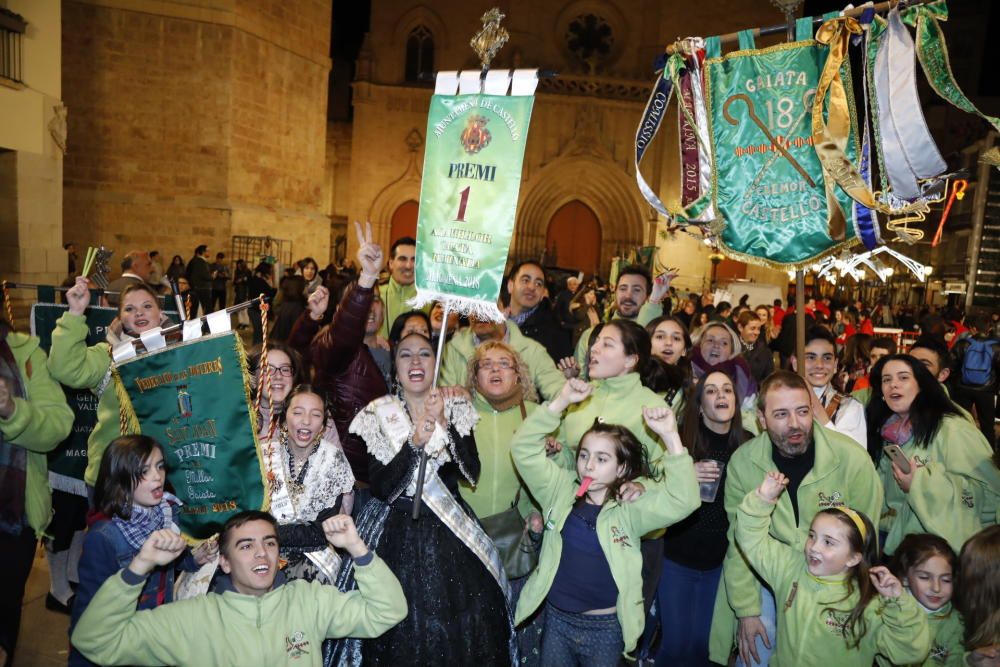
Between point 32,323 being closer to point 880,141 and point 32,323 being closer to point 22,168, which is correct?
point 880,141

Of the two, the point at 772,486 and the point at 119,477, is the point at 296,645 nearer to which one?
the point at 119,477

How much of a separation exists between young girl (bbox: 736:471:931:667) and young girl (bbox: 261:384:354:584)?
77.7 inches

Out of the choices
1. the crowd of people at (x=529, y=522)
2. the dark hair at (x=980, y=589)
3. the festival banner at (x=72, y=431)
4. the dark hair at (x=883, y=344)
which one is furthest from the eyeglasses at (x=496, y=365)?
the dark hair at (x=883, y=344)

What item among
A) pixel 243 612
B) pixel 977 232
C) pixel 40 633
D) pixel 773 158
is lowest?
pixel 40 633

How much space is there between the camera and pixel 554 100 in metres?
25.9

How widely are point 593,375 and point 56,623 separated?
366 centimetres

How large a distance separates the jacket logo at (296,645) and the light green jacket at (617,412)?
5.36ft

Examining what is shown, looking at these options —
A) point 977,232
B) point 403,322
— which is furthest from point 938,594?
point 977,232

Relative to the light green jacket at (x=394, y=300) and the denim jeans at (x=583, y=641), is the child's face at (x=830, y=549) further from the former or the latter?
the light green jacket at (x=394, y=300)

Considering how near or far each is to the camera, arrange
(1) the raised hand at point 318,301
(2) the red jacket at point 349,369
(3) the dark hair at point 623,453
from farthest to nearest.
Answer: (1) the raised hand at point 318,301 → (2) the red jacket at point 349,369 → (3) the dark hair at point 623,453

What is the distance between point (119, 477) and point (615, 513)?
2.21 meters

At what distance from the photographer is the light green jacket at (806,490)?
3.63m

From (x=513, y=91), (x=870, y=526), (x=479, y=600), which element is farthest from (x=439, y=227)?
(x=870, y=526)

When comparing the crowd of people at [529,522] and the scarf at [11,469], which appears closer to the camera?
the crowd of people at [529,522]
